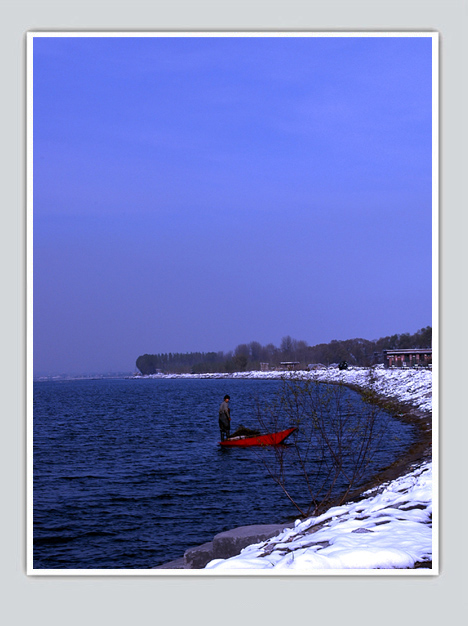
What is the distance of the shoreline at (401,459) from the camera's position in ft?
23.1

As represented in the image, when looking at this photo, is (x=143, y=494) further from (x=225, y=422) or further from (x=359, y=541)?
(x=359, y=541)

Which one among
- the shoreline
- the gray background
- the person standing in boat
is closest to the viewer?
the gray background

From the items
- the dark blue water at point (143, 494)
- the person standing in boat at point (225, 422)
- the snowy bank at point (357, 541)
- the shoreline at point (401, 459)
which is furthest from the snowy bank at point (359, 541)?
the person standing in boat at point (225, 422)

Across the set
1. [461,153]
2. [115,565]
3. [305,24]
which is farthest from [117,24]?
[115,565]

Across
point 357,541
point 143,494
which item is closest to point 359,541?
point 357,541

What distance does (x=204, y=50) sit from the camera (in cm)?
570

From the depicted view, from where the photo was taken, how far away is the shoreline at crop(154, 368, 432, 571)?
7.04 m

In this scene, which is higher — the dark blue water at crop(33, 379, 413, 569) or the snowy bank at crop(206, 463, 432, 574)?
the snowy bank at crop(206, 463, 432, 574)

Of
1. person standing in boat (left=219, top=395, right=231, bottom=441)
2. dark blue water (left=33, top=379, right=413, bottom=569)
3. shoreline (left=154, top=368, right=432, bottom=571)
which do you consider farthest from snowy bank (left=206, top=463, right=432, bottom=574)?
person standing in boat (left=219, top=395, right=231, bottom=441)

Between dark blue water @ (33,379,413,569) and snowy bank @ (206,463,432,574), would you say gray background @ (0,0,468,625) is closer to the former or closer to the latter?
snowy bank @ (206,463,432,574)

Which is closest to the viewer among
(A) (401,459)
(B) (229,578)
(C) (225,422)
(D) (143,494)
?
(B) (229,578)

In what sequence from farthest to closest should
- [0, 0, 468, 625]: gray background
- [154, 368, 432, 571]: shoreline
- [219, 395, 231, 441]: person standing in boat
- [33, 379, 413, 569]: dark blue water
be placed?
1. [219, 395, 231, 441]: person standing in boat
2. [33, 379, 413, 569]: dark blue water
3. [154, 368, 432, 571]: shoreline
4. [0, 0, 468, 625]: gray background

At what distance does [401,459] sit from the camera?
11.1m

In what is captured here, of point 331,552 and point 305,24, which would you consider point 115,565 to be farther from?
point 305,24
